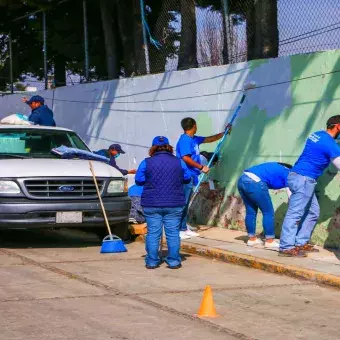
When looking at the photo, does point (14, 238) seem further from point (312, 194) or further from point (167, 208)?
point (312, 194)

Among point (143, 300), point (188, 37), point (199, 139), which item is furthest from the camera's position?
point (188, 37)

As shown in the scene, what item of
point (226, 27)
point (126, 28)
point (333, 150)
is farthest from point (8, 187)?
point (126, 28)

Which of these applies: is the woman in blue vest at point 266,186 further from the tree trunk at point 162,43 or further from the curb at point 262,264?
the tree trunk at point 162,43

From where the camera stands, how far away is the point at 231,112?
1302 cm

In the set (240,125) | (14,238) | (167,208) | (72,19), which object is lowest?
(14,238)

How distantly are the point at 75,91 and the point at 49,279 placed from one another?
998 cm

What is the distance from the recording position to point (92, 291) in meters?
8.41

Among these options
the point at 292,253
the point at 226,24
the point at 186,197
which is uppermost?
the point at 226,24

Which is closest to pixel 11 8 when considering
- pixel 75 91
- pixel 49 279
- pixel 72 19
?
pixel 72 19

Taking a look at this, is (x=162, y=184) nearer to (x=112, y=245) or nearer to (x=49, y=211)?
(x=112, y=245)

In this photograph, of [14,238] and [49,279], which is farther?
[14,238]

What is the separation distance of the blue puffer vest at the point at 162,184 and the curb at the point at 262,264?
3.67 ft

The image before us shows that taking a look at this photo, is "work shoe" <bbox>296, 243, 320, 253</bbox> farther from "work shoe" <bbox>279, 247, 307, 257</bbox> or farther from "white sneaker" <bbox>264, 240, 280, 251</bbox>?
"white sneaker" <bbox>264, 240, 280, 251</bbox>

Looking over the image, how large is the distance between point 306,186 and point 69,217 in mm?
3115
